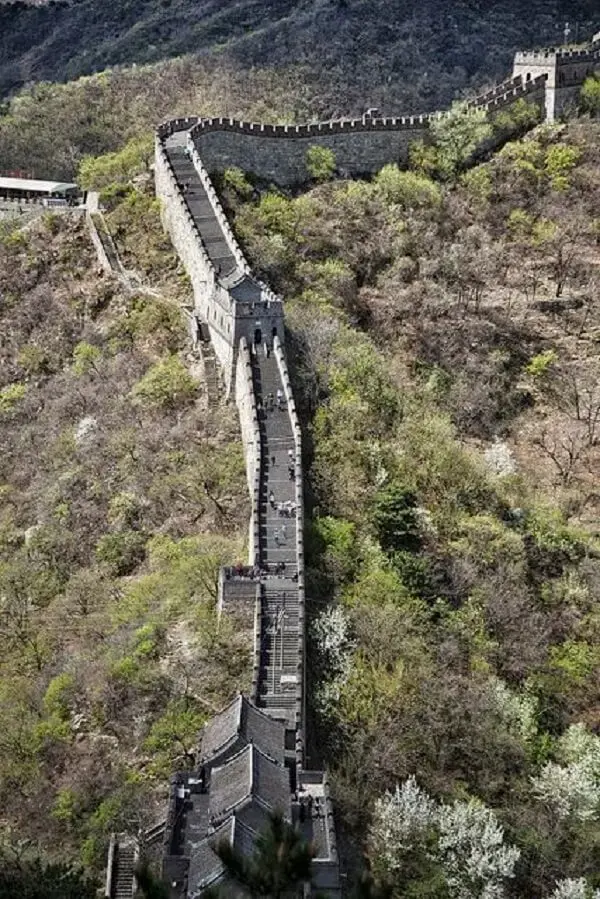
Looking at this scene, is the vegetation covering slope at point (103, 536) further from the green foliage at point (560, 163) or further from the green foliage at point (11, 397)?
the green foliage at point (560, 163)

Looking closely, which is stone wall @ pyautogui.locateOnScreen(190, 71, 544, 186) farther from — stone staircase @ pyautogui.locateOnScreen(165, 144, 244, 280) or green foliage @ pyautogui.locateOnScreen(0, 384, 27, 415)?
green foliage @ pyautogui.locateOnScreen(0, 384, 27, 415)

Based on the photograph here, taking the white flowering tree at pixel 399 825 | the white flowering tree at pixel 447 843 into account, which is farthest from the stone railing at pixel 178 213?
the white flowering tree at pixel 447 843

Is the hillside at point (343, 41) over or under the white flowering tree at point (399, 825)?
over

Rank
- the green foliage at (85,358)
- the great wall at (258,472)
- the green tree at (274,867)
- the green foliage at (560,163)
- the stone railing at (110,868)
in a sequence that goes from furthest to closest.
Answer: the green foliage at (560,163)
the green foliage at (85,358)
the stone railing at (110,868)
the great wall at (258,472)
the green tree at (274,867)

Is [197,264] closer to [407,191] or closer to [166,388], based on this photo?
[166,388]

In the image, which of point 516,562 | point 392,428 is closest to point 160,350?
point 392,428

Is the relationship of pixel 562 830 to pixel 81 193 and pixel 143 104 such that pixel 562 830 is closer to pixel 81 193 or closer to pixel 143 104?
pixel 81 193

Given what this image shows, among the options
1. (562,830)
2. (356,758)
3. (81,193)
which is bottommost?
(562,830)
